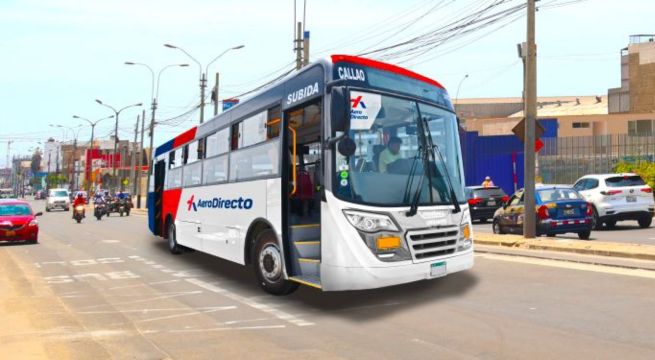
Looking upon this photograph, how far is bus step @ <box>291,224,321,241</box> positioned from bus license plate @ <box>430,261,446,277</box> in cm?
160

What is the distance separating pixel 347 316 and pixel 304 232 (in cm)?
146

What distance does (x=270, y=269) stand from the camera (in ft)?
28.9

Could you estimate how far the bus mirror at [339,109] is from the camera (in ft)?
23.3

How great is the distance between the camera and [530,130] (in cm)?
1614

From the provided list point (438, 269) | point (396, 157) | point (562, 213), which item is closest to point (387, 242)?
point (438, 269)

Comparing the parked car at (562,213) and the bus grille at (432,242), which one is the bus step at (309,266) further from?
the parked car at (562,213)

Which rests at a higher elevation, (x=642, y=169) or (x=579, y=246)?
(x=642, y=169)

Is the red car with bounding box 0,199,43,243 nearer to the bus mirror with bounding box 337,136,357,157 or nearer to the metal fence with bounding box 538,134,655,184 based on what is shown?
the bus mirror with bounding box 337,136,357,157

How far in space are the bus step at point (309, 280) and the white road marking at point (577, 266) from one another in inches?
210

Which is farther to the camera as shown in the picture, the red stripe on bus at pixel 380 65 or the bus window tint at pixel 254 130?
the bus window tint at pixel 254 130

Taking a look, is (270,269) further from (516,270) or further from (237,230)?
(516,270)

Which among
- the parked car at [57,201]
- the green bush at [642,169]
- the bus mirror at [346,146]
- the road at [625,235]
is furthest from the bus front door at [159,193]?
the parked car at [57,201]

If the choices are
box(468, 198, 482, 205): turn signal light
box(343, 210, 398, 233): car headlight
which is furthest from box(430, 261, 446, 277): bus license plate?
box(468, 198, 482, 205): turn signal light

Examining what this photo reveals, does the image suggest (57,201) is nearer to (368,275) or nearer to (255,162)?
(255,162)
